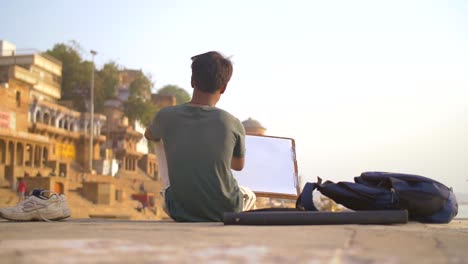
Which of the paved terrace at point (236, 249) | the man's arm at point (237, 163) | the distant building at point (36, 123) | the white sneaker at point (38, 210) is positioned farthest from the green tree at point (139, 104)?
the paved terrace at point (236, 249)

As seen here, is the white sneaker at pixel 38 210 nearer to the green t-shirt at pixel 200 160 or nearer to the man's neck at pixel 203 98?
the green t-shirt at pixel 200 160

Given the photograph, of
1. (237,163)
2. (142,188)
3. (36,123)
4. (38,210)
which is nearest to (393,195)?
(237,163)

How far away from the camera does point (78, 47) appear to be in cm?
5500

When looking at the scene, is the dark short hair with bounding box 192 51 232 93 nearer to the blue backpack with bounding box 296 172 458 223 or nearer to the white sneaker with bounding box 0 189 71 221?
the blue backpack with bounding box 296 172 458 223

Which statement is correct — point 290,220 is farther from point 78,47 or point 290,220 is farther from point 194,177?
point 78,47

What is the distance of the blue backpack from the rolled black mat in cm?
51

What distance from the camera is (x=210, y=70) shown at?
176 inches

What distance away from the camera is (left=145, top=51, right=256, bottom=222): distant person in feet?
14.2

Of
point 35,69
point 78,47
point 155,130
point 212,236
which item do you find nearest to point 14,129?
point 35,69

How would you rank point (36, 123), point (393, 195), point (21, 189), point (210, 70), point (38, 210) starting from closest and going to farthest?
point (393, 195) < point (210, 70) < point (38, 210) < point (21, 189) < point (36, 123)

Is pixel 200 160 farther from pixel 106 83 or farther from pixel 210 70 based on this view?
pixel 106 83

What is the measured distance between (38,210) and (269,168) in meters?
2.53

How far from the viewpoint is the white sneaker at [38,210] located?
4777mm

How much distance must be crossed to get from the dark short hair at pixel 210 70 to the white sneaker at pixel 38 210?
1469mm
